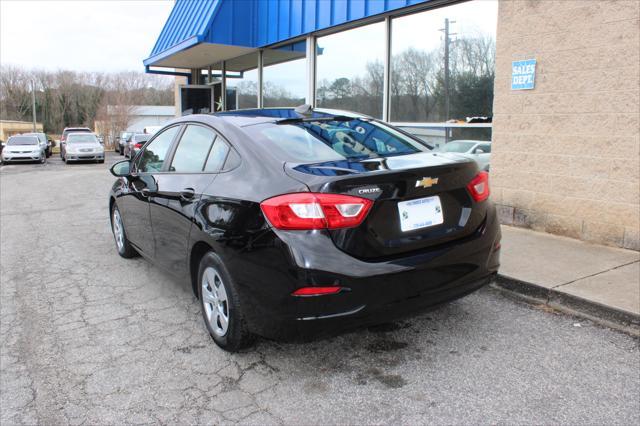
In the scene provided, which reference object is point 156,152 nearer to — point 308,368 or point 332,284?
point 308,368

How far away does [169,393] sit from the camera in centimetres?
299

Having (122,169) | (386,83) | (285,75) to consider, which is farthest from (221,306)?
(285,75)

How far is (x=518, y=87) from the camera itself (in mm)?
6410

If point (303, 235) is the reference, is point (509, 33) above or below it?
above

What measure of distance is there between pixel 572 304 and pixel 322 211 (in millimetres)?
2477

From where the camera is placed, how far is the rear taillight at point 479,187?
3.37m

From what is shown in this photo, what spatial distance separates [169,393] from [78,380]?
24.4 inches

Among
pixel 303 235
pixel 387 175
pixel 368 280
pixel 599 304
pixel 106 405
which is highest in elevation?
pixel 387 175

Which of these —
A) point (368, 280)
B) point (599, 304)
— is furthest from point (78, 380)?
point (599, 304)

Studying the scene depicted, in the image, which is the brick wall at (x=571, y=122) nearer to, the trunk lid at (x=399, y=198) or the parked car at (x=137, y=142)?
the trunk lid at (x=399, y=198)

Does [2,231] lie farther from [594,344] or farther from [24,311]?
[594,344]

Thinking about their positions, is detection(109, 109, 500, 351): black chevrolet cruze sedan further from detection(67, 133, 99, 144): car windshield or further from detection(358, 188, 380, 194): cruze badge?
detection(67, 133, 99, 144): car windshield

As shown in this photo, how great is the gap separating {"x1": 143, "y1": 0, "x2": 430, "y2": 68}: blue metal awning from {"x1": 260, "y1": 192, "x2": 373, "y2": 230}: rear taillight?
21.1ft

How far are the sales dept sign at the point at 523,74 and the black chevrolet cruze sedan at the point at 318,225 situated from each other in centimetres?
308
